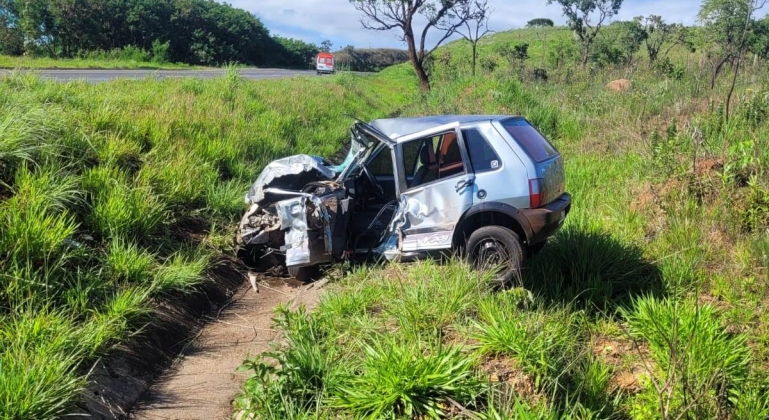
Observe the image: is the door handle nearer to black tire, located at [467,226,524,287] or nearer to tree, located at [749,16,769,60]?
black tire, located at [467,226,524,287]

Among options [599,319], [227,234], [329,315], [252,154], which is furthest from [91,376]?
[252,154]

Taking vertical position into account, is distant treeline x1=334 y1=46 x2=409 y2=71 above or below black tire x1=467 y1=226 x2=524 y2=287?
above

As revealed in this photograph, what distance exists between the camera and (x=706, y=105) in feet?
33.5

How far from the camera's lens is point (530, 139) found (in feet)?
18.2

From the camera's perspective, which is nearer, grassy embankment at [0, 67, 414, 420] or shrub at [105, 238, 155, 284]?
grassy embankment at [0, 67, 414, 420]

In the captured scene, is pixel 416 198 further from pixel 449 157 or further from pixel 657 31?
pixel 657 31

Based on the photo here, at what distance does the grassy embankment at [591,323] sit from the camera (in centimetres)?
336

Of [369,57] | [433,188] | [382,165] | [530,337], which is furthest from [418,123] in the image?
A: [369,57]

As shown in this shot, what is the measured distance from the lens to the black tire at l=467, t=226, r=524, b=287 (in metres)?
5.00

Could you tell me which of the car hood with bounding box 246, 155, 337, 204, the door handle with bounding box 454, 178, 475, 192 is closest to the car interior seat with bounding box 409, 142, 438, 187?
the door handle with bounding box 454, 178, 475, 192

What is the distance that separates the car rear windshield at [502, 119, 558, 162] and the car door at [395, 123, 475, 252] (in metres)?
0.53

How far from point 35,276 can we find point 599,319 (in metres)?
4.64

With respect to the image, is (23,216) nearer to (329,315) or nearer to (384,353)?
(329,315)

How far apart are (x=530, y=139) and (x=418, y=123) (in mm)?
1220
